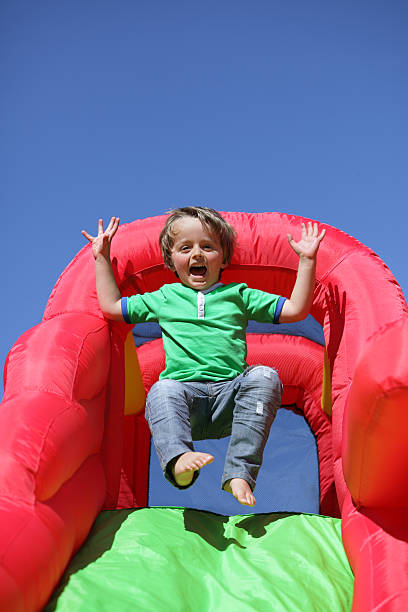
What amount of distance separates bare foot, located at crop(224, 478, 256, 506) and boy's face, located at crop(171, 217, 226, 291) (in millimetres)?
808

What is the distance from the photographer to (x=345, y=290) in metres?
2.21

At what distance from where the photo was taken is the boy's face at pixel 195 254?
220 cm

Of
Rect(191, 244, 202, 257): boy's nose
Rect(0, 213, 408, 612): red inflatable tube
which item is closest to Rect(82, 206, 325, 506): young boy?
Rect(191, 244, 202, 257): boy's nose

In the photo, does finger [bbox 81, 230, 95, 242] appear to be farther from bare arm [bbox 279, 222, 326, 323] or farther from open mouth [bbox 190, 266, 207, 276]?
bare arm [bbox 279, 222, 326, 323]

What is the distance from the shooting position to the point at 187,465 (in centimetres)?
151

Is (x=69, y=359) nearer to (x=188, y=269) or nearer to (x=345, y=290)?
(x=188, y=269)

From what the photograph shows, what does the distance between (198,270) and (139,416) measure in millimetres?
918

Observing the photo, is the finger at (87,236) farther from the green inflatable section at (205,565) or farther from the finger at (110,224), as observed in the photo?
the green inflatable section at (205,565)

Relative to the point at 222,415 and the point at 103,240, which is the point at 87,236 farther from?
the point at 222,415

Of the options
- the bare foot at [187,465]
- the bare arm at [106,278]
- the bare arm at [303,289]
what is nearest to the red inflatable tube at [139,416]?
the bare arm at [106,278]

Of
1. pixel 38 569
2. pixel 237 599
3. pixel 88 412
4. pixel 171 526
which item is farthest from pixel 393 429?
pixel 88 412

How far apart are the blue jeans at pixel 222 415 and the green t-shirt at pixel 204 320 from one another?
0.29 ft

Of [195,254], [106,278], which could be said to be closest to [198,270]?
[195,254]

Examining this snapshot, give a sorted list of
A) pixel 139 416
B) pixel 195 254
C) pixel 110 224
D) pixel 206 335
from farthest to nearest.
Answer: pixel 139 416 < pixel 110 224 < pixel 195 254 < pixel 206 335
